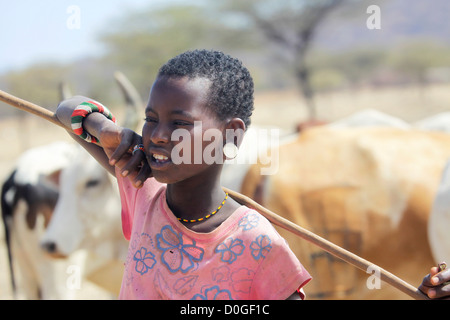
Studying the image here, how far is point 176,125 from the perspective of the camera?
4.14ft

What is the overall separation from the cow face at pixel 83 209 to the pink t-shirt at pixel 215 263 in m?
2.49

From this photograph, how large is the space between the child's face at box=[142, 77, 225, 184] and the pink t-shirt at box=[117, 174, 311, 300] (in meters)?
0.14

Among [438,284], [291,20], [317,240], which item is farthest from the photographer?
[291,20]

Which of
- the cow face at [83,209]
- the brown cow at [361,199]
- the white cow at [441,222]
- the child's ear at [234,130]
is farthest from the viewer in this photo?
the cow face at [83,209]

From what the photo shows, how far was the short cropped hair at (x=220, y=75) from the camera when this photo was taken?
1.29 metres

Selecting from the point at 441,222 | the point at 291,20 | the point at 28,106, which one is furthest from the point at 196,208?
the point at 291,20

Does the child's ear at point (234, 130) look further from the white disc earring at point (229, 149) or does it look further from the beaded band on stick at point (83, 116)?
the beaded band on stick at point (83, 116)

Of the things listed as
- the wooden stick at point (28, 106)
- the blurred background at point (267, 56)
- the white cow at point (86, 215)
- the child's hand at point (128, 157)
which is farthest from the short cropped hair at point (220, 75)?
the blurred background at point (267, 56)

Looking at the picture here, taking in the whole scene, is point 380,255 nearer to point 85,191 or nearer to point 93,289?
point 85,191

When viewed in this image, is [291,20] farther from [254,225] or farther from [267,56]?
[254,225]

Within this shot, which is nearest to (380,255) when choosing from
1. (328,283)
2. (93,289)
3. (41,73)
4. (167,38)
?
(328,283)

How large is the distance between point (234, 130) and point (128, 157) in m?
0.26
